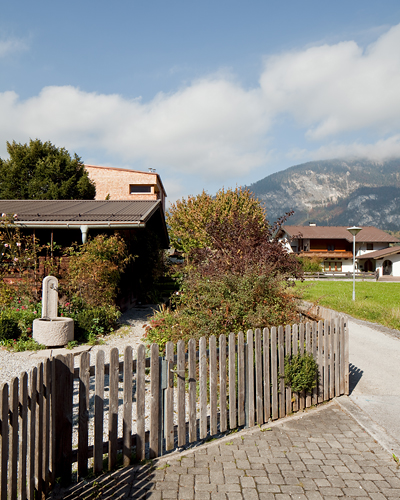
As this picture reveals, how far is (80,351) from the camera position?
7.36 meters

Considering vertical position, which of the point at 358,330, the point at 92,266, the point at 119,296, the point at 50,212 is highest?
the point at 50,212

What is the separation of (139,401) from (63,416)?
678mm

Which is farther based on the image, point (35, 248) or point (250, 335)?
point (35, 248)

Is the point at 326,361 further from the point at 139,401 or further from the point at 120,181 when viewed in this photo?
the point at 120,181

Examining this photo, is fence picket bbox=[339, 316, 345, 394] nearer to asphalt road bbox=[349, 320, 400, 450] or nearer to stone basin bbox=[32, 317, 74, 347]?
asphalt road bbox=[349, 320, 400, 450]

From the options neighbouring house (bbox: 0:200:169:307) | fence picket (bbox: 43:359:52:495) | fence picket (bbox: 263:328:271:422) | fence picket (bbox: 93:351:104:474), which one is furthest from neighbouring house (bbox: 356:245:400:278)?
fence picket (bbox: 43:359:52:495)

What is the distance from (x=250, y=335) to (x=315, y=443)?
132 cm

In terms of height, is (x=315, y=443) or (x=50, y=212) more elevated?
(x=50, y=212)

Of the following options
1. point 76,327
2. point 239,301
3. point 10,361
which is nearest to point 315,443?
point 239,301

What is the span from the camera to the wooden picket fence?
2.52 m

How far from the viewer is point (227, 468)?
3246 mm

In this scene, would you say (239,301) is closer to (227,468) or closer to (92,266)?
(227,468)

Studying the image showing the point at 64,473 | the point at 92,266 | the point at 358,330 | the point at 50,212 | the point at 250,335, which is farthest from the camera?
the point at 50,212

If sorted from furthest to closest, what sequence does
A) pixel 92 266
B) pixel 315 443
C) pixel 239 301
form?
pixel 92 266, pixel 239 301, pixel 315 443
